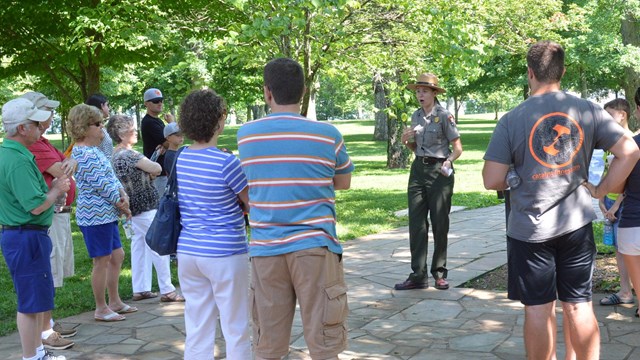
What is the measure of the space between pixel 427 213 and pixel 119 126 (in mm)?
3030

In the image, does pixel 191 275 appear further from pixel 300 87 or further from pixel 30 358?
pixel 30 358

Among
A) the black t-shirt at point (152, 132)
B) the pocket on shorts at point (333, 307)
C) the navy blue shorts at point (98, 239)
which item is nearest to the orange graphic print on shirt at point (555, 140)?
the pocket on shorts at point (333, 307)

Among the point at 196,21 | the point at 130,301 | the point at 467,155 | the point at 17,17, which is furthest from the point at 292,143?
the point at 467,155

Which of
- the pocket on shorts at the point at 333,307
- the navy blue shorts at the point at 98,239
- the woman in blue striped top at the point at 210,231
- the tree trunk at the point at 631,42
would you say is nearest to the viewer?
the pocket on shorts at the point at 333,307

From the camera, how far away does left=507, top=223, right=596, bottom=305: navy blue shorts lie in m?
3.90

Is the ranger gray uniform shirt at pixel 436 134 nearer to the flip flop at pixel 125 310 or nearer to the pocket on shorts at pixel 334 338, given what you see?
the flip flop at pixel 125 310

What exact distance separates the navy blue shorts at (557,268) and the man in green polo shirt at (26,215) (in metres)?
3.02

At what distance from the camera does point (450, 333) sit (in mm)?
5512

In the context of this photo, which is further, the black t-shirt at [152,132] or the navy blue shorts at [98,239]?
the black t-shirt at [152,132]

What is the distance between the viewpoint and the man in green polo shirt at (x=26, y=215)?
4613 mm

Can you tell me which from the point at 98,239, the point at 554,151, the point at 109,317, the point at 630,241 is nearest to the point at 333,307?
the point at 554,151

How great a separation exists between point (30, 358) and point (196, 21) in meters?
9.32

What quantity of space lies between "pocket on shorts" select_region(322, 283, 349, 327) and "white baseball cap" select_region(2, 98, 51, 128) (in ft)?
7.99

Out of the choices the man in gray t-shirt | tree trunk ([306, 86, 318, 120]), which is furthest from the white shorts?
tree trunk ([306, 86, 318, 120])
